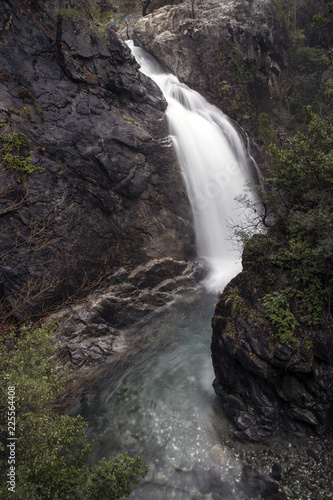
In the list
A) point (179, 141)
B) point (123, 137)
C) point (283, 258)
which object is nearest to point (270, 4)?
point (179, 141)

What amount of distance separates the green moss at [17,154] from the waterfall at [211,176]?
8.38 m

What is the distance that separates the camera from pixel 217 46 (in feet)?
74.6

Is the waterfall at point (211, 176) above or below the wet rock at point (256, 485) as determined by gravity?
above

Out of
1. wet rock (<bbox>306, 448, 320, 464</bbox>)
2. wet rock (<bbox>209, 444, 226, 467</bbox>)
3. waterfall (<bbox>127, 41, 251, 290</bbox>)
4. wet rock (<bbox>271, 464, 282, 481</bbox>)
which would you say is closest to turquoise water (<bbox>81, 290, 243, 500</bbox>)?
wet rock (<bbox>209, 444, 226, 467</bbox>)

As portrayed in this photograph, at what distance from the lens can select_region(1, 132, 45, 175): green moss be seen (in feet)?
38.9

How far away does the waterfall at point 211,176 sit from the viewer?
17.4m

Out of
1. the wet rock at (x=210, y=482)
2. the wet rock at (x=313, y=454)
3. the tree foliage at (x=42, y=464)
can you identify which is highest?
the tree foliage at (x=42, y=464)

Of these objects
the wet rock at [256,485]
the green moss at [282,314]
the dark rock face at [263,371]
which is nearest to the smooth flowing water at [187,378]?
the wet rock at [256,485]

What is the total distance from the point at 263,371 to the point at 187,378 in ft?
12.4

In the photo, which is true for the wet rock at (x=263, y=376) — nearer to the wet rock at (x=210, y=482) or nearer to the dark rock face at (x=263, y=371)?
the dark rock face at (x=263, y=371)

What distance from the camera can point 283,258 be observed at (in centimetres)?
838

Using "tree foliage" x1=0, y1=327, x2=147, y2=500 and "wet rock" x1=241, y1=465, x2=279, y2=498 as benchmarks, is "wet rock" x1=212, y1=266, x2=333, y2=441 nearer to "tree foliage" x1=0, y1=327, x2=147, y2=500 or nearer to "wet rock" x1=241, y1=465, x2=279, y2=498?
"wet rock" x1=241, y1=465, x2=279, y2=498

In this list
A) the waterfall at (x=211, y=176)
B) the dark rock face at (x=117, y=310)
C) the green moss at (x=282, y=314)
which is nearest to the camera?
the green moss at (x=282, y=314)

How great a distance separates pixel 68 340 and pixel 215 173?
13.2 metres
